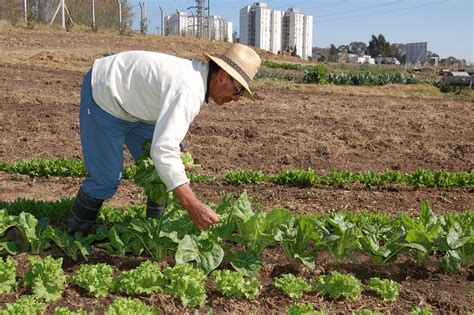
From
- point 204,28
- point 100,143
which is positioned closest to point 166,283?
point 100,143

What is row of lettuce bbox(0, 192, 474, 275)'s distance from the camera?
411 cm

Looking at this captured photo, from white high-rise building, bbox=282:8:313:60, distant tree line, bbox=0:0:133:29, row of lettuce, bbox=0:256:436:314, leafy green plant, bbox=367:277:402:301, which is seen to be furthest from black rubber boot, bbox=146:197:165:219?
white high-rise building, bbox=282:8:313:60

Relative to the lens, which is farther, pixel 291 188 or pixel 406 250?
pixel 291 188

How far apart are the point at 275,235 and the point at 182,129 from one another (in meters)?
1.23

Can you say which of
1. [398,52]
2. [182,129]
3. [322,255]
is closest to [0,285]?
[182,129]

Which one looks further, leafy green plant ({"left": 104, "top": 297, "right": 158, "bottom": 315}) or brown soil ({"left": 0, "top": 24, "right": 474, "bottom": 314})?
brown soil ({"left": 0, "top": 24, "right": 474, "bottom": 314})

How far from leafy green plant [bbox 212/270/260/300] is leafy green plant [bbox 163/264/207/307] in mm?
131

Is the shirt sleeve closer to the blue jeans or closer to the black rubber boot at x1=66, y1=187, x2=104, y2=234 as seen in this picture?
the blue jeans

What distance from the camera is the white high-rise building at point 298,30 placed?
86.1m

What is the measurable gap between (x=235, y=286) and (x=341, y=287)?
74cm

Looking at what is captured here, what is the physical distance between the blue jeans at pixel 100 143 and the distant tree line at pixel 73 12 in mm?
24103

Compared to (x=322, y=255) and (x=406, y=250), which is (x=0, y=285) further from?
(x=406, y=250)

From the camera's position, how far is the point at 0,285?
3.70 metres

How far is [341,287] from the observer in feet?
12.7
